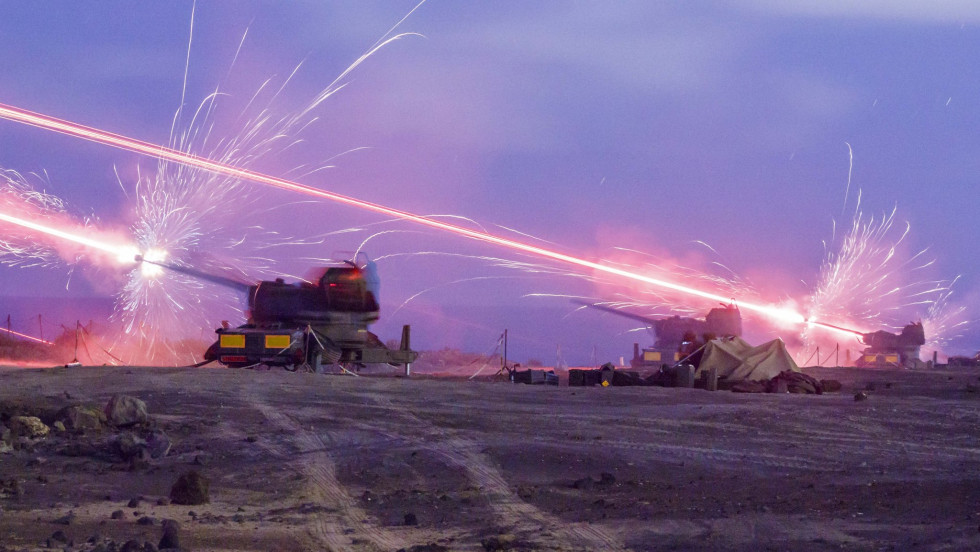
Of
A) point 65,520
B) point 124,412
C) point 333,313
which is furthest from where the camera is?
point 333,313

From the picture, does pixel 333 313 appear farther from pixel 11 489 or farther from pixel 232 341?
pixel 11 489

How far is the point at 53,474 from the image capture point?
33.0 feet

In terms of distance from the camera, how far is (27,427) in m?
11.6

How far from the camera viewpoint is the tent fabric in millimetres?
23469

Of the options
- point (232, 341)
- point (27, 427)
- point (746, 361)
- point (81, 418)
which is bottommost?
point (27, 427)

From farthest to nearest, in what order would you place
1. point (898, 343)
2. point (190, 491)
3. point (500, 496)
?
1. point (898, 343)
2. point (500, 496)
3. point (190, 491)

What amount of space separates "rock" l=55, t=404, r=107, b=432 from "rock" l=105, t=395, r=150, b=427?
0.12 metres

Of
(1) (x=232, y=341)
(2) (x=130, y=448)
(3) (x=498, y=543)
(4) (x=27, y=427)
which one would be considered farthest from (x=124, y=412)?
(1) (x=232, y=341)

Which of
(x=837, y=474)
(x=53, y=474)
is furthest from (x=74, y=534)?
(x=837, y=474)

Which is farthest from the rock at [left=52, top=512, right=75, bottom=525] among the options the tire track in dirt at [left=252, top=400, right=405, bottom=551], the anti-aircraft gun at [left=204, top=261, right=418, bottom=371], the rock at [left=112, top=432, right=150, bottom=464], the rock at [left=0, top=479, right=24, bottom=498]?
the anti-aircraft gun at [left=204, top=261, right=418, bottom=371]

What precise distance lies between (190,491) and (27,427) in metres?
3.70

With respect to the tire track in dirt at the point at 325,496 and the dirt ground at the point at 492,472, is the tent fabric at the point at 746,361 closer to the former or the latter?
the dirt ground at the point at 492,472

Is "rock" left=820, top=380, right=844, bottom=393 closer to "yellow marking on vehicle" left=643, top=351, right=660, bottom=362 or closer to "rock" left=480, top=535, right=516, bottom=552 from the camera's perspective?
"yellow marking on vehicle" left=643, top=351, right=660, bottom=362

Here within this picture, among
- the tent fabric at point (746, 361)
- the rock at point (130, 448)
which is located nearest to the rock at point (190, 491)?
the rock at point (130, 448)
